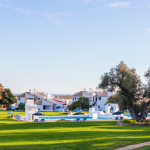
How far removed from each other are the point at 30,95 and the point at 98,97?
70.5 ft

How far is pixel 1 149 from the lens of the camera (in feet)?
32.8

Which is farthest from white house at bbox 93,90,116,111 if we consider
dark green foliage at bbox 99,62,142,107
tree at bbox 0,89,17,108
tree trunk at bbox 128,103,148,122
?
dark green foliage at bbox 99,62,142,107

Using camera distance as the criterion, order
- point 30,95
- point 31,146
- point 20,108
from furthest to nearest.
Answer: point 30,95 < point 20,108 < point 31,146

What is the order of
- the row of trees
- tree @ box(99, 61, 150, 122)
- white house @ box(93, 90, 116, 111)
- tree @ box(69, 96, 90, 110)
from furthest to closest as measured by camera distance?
the row of trees → white house @ box(93, 90, 116, 111) → tree @ box(69, 96, 90, 110) → tree @ box(99, 61, 150, 122)

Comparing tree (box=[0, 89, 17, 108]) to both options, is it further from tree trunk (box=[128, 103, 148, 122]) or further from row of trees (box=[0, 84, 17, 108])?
tree trunk (box=[128, 103, 148, 122])

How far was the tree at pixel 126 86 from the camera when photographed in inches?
901

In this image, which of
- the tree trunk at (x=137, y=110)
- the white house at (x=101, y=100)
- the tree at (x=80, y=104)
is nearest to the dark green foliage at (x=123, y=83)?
the tree trunk at (x=137, y=110)

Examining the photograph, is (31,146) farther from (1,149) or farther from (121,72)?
(121,72)

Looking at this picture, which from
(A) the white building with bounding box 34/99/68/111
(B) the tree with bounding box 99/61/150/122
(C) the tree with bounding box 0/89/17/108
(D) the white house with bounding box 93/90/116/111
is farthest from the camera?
(C) the tree with bounding box 0/89/17/108

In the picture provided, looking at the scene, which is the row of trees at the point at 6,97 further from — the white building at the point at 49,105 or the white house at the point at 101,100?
the white house at the point at 101,100

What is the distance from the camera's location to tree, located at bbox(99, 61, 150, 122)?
75.1ft

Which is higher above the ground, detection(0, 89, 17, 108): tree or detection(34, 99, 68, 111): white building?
detection(0, 89, 17, 108): tree

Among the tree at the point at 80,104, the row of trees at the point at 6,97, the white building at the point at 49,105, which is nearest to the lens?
the tree at the point at 80,104

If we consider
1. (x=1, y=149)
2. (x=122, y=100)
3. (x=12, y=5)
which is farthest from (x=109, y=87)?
(x=1, y=149)
